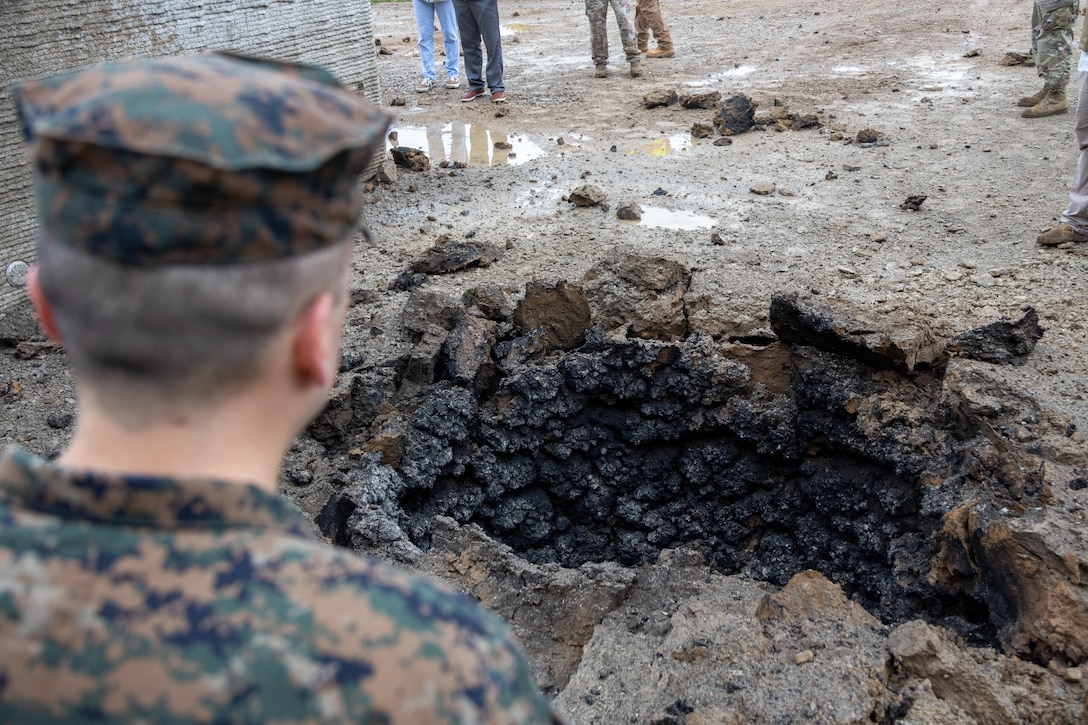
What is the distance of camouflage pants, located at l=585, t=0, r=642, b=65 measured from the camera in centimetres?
1024

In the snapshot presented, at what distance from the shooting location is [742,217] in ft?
19.7

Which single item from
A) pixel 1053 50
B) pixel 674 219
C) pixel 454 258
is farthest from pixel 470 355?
pixel 1053 50

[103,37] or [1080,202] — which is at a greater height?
[103,37]

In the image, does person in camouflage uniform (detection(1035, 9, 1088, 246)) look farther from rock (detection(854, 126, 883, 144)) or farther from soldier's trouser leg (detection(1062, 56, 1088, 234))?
rock (detection(854, 126, 883, 144))

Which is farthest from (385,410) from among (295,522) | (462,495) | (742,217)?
(742,217)

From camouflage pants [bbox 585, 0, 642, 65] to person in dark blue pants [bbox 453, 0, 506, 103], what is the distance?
1335 mm

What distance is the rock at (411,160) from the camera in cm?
738

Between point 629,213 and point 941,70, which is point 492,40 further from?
point 941,70

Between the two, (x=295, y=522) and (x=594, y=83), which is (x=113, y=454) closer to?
(x=295, y=522)

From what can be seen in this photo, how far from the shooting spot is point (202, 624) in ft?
2.78

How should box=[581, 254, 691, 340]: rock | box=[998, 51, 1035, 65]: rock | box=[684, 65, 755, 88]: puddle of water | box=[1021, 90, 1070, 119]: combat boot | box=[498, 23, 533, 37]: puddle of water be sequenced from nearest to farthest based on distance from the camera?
box=[581, 254, 691, 340]: rock
box=[1021, 90, 1070, 119]: combat boot
box=[998, 51, 1035, 65]: rock
box=[684, 65, 755, 88]: puddle of water
box=[498, 23, 533, 37]: puddle of water

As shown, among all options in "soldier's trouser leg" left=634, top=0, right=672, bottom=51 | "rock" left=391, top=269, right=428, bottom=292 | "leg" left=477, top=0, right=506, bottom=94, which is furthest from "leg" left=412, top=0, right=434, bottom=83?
"rock" left=391, top=269, right=428, bottom=292

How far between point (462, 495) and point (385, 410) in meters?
0.50

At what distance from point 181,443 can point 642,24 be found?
11.4 metres
